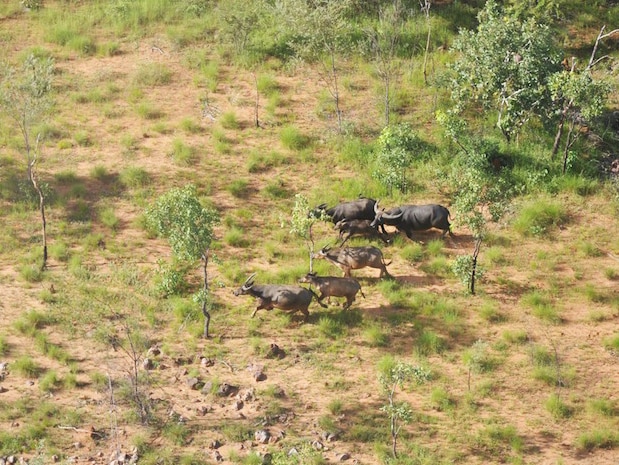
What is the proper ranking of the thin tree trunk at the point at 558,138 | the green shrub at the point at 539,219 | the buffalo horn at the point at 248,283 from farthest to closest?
the thin tree trunk at the point at 558,138 → the green shrub at the point at 539,219 → the buffalo horn at the point at 248,283

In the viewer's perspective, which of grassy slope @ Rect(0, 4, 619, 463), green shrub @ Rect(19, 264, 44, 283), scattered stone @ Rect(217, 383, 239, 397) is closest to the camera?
grassy slope @ Rect(0, 4, 619, 463)

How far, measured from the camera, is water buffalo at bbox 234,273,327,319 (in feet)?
Answer: 66.3

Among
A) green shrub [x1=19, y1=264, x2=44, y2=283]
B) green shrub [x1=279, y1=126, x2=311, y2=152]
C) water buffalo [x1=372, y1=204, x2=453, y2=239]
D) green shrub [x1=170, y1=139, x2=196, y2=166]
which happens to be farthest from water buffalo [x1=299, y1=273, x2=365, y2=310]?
green shrub [x1=170, y1=139, x2=196, y2=166]

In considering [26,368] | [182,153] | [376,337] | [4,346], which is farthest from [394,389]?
[182,153]

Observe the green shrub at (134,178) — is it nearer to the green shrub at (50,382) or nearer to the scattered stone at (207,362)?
the scattered stone at (207,362)

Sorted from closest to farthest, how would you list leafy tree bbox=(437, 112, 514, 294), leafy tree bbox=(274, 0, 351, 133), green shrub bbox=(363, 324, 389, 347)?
green shrub bbox=(363, 324, 389, 347)
leafy tree bbox=(437, 112, 514, 294)
leafy tree bbox=(274, 0, 351, 133)

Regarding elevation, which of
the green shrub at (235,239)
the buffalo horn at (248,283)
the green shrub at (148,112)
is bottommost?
the green shrub at (235,239)

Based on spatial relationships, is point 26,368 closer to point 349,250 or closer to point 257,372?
point 257,372

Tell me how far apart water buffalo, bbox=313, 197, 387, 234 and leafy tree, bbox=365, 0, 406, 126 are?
5.25 metres

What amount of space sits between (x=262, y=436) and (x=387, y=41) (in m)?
17.5

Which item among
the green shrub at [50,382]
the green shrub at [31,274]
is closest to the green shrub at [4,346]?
the green shrub at [50,382]

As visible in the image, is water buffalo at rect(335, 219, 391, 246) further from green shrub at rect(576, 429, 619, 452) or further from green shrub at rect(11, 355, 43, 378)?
green shrub at rect(11, 355, 43, 378)

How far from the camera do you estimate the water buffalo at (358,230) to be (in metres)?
23.2

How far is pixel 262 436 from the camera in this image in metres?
17.4
